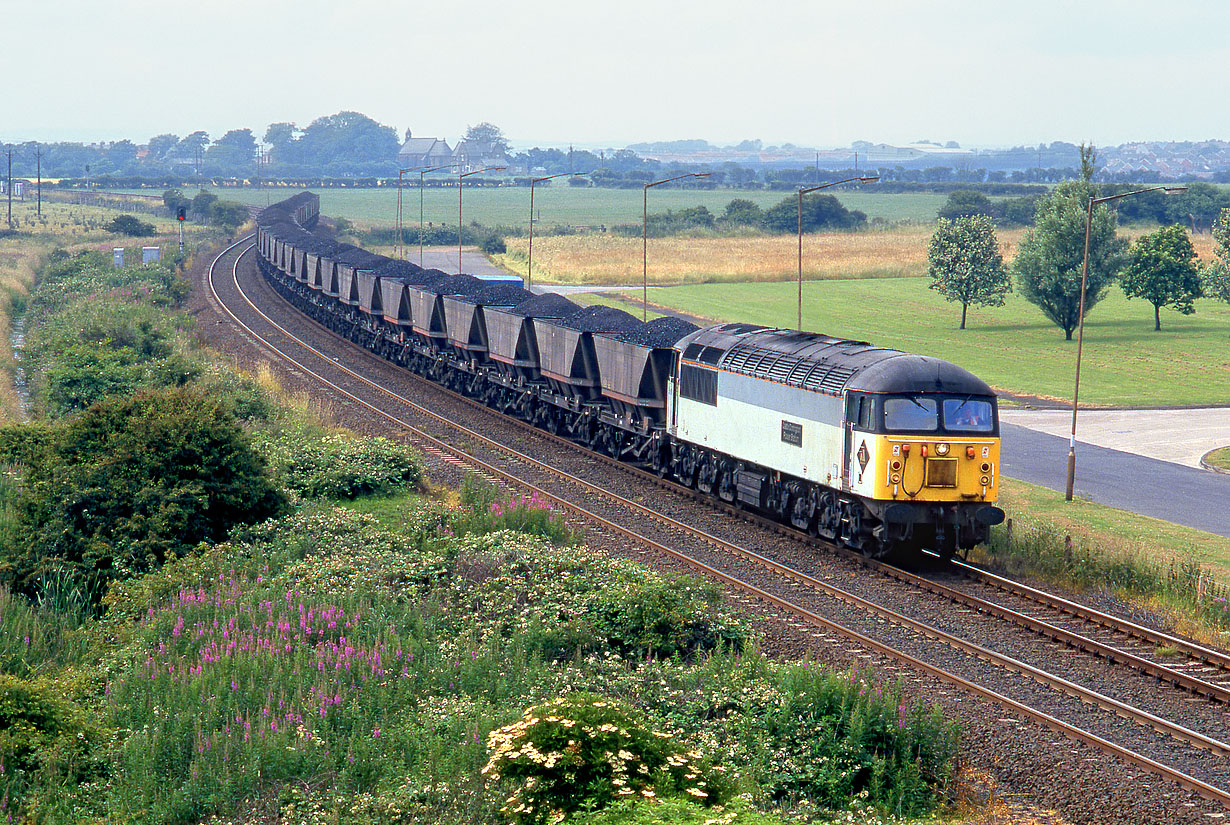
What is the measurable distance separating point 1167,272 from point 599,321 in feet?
151

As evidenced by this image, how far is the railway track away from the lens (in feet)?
44.4

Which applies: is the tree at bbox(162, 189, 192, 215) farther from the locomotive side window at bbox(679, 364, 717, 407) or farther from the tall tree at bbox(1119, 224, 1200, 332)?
the locomotive side window at bbox(679, 364, 717, 407)

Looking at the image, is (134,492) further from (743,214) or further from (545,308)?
(743,214)

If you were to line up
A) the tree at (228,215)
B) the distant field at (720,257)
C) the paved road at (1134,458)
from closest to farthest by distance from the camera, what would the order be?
the paved road at (1134,458)
the distant field at (720,257)
the tree at (228,215)

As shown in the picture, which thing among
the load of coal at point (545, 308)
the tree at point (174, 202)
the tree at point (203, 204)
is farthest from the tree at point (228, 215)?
the load of coal at point (545, 308)

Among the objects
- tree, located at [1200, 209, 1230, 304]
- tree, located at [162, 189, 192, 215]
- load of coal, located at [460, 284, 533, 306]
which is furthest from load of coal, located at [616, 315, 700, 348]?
tree, located at [162, 189, 192, 215]

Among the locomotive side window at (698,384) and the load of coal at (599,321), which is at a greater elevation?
the load of coal at (599,321)

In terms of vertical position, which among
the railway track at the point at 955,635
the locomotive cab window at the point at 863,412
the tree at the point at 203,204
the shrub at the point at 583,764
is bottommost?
the railway track at the point at 955,635

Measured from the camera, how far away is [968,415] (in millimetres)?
21141

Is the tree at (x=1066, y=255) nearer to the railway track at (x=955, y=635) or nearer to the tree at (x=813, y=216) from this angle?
Answer: the railway track at (x=955, y=635)

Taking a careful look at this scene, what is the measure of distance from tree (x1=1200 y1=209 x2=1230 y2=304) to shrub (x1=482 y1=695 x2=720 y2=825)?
62102 millimetres

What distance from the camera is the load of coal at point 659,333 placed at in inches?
1152

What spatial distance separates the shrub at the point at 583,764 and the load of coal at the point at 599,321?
21505 mm

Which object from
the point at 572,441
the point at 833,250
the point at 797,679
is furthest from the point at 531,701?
the point at 833,250
